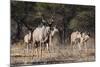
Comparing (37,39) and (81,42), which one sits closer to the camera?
(37,39)

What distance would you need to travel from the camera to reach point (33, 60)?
2.14 metres

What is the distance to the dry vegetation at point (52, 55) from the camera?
208 cm

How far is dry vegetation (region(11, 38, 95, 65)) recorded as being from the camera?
2.08 metres

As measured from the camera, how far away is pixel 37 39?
2160 mm

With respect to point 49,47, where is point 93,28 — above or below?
above

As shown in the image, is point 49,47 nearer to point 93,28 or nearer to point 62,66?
point 62,66

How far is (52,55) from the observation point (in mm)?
2215


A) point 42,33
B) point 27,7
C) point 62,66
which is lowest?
point 62,66

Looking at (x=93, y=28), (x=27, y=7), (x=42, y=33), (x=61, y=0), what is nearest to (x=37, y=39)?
(x=42, y=33)

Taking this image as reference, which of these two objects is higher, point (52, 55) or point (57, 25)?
point (57, 25)
